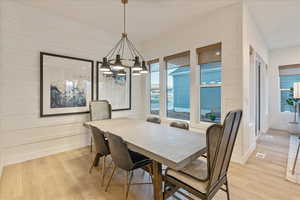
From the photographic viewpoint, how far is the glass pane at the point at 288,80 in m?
4.83

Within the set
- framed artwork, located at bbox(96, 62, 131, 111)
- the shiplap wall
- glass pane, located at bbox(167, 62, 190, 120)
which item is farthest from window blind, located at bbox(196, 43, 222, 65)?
the shiplap wall

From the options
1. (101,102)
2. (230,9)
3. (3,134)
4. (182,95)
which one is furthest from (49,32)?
(230,9)

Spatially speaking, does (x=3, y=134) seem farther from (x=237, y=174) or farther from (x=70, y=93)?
(x=237, y=174)

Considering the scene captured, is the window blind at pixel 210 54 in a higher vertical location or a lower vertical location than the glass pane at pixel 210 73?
higher

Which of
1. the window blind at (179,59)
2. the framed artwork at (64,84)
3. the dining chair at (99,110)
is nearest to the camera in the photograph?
the framed artwork at (64,84)

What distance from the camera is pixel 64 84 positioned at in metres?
3.27

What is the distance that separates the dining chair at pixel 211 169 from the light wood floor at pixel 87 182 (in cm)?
66

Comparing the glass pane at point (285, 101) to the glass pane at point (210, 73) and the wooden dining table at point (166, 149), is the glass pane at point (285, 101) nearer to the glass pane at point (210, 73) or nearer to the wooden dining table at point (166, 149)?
the glass pane at point (210, 73)

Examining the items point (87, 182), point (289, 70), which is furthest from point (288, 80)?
point (87, 182)

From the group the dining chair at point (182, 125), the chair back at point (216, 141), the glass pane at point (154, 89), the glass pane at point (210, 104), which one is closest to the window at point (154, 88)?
the glass pane at point (154, 89)

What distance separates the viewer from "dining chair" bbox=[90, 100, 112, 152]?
3.36 m

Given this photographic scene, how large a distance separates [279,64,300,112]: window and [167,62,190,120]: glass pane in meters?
3.83

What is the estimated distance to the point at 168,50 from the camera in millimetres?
4031

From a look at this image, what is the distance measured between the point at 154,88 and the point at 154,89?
33 mm
